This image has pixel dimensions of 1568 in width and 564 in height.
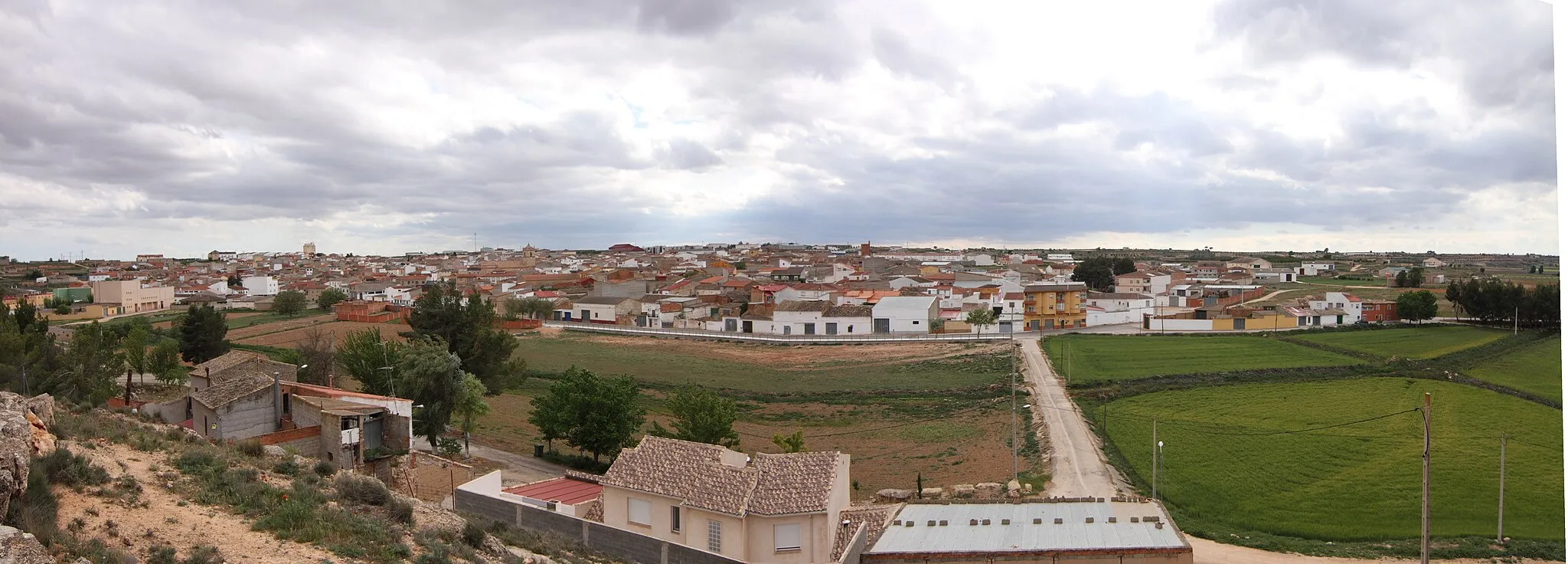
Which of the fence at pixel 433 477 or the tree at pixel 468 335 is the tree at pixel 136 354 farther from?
the fence at pixel 433 477

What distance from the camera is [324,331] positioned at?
969 inches

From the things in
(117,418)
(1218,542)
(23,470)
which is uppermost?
(23,470)

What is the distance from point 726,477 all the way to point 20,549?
4947 mm

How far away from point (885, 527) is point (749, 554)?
1.15 m

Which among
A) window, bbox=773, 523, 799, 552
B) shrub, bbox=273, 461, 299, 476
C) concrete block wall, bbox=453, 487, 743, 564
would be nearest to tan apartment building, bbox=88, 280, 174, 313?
concrete block wall, bbox=453, 487, 743, 564

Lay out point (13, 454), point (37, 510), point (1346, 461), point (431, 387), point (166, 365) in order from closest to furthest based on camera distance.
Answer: point (13, 454)
point (37, 510)
point (1346, 461)
point (431, 387)
point (166, 365)

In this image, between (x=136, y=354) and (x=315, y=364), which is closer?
(x=136, y=354)

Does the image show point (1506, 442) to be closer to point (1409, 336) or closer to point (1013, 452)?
point (1013, 452)

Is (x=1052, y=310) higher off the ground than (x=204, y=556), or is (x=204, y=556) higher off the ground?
(x=204, y=556)

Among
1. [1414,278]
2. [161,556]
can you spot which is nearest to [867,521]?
[161,556]

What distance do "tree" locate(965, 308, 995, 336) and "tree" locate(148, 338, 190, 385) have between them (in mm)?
18540

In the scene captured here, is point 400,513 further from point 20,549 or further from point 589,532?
point 589,532

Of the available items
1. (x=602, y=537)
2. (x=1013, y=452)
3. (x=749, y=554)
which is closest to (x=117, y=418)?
(x=602, y=537)

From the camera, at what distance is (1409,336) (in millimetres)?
22422
